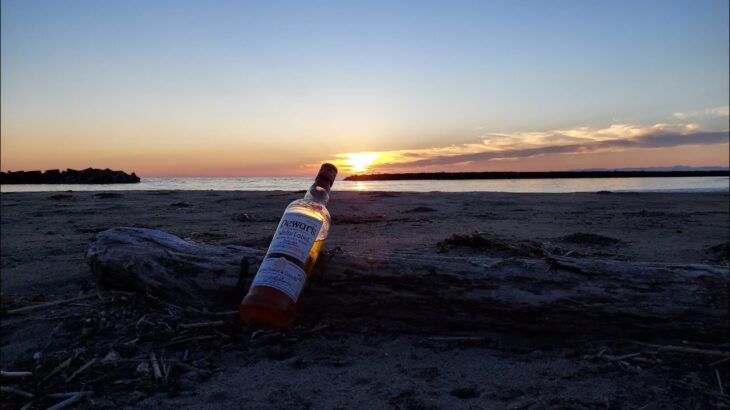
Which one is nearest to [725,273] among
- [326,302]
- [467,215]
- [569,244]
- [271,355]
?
[326,302]

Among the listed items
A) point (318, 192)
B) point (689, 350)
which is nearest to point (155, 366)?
point (318, 192)

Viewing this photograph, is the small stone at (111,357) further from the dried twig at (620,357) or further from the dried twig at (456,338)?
the dried twig at (620,357)

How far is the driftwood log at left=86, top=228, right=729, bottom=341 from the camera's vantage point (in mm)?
2418

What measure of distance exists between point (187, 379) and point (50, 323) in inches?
51.0

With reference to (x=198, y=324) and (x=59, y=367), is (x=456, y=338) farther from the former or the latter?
(x=59, y=367)

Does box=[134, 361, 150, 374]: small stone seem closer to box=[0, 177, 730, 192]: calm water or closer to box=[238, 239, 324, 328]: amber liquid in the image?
box=[238, 239, 324, 328]: amber liquid

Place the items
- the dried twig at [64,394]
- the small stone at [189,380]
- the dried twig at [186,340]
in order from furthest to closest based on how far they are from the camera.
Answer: the dried twig at [186,340] → the small stone at [189,380] → the dried twig at [64,394]

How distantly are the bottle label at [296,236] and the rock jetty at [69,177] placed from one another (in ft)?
130

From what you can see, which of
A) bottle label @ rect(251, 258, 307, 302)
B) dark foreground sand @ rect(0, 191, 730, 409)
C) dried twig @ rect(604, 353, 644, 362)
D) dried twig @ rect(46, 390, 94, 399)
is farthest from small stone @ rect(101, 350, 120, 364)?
dried twig @ rect(604, 353, 644, 362)

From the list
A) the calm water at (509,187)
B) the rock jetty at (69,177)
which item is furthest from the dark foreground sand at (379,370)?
the rock jetty at (69,177)

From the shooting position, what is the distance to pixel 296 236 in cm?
238

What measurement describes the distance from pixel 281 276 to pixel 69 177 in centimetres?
4465

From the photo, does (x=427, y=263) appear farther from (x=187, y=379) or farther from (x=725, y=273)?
(x=725, y=273)

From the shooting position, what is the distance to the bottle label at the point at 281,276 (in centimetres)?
227
